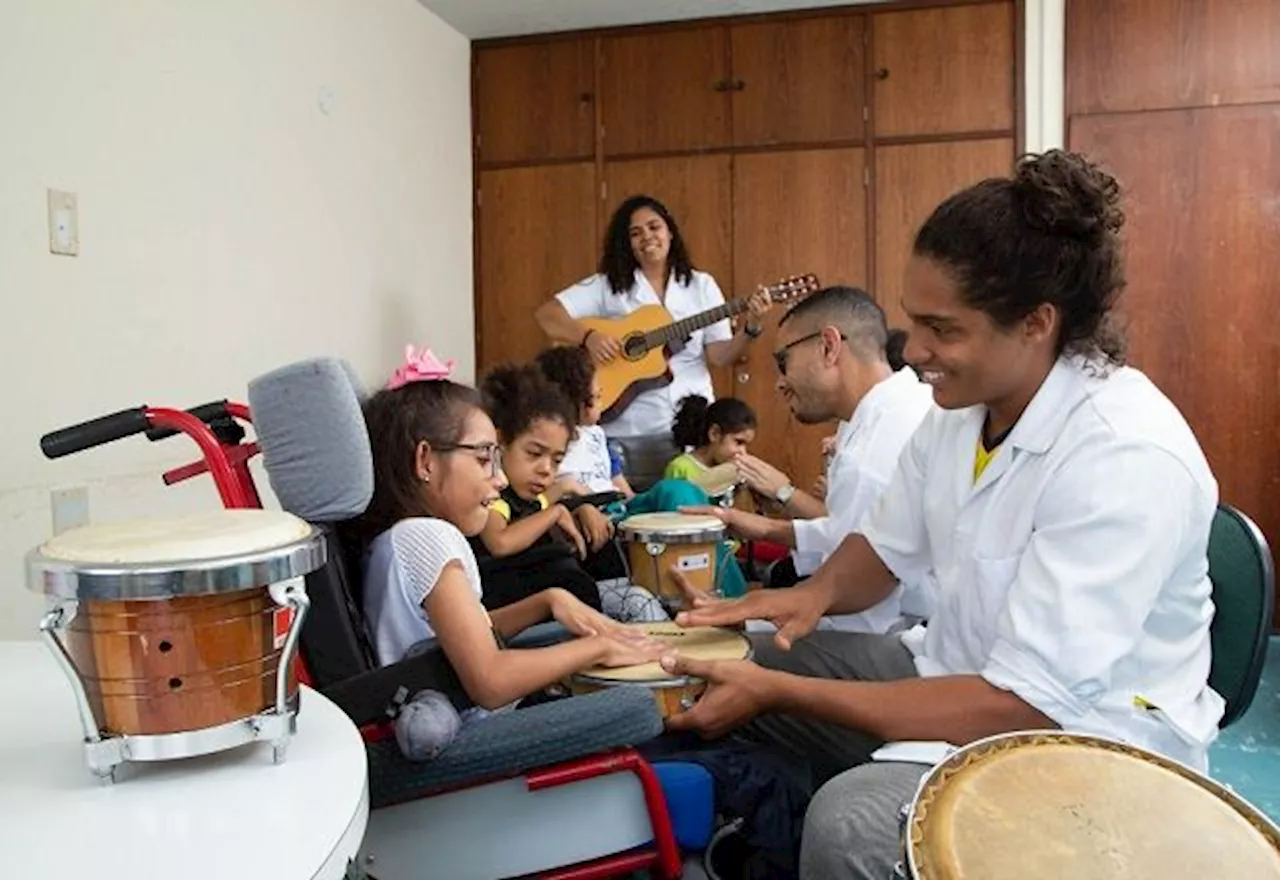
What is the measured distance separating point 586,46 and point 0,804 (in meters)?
4.36

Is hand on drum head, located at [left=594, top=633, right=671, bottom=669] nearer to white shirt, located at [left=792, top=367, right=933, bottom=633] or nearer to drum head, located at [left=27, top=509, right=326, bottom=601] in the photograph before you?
white shirt, located at [left=792, top=367, right=933, bottom=633]

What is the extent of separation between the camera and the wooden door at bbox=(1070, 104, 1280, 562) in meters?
4.09

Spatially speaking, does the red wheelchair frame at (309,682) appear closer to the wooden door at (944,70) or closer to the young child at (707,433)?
the young child at (707,433)

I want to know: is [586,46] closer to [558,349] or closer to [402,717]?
[558,349]

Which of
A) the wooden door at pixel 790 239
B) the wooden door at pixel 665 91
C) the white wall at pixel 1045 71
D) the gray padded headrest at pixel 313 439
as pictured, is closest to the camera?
the gray padded headrest at pixel 313 439

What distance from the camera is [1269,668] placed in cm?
368

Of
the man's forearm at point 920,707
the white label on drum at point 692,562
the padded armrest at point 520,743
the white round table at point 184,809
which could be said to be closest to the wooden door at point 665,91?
the white label on drum at point 692,562

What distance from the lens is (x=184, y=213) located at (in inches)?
114

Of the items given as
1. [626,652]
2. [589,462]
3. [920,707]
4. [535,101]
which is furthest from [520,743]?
[535,101]

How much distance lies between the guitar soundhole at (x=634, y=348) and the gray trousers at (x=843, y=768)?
2.07 metres

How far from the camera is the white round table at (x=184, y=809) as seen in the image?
72 cm

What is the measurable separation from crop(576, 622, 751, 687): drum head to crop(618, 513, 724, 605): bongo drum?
0.33 metres

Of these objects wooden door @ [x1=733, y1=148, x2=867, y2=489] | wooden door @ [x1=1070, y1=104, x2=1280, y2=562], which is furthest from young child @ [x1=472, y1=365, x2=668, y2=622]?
wooden door @ [x1=1070, y1=104, x2=1280, y2=562]

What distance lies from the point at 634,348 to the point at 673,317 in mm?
228
